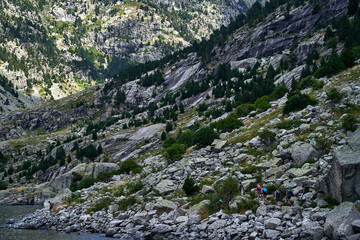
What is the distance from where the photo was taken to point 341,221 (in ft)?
51.0

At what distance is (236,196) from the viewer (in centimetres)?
2389

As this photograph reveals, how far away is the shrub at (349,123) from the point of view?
24453 mm

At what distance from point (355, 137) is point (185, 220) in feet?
51.3

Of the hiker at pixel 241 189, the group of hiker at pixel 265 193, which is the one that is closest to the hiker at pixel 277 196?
the group of hiker at pixel 265 193

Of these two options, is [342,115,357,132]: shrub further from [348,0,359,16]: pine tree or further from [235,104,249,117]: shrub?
[348,0,359,16]: pine tree

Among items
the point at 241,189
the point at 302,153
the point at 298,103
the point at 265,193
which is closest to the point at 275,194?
the point at 265,193

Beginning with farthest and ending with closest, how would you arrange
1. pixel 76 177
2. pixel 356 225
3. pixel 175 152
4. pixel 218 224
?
pixel 76 177 < pixel 175 152 < pixel 218 224 < pixel 356 225

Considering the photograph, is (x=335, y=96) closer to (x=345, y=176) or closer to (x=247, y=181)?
(x=247, y=181)

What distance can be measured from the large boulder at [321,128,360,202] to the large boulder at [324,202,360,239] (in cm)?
117

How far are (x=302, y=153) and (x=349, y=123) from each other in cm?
520

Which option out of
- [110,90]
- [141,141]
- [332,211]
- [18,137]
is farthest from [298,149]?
[18,137]

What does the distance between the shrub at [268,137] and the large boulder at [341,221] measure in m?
15.2

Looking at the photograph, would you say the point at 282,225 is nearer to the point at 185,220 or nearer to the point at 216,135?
the point at 185,220

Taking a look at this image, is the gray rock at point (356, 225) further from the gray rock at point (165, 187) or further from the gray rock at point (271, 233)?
the gray rock at point (165, 187)
